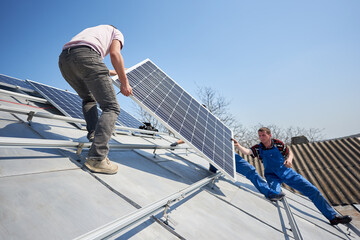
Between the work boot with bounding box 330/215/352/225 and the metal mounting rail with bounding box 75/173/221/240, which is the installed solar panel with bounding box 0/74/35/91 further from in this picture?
the work boot with bounding box 330/215/352/225

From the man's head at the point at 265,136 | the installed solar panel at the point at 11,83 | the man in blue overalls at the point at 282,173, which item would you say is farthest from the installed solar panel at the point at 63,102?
the man in blue overalls at the point at 282,173

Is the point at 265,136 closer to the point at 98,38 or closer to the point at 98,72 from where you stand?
the point at 98,72

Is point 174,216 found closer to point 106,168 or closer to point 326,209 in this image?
point 106,168

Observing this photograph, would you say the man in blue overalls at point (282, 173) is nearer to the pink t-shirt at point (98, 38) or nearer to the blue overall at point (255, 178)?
the blue overall at point (255, 178)

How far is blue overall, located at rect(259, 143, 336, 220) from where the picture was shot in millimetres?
3477

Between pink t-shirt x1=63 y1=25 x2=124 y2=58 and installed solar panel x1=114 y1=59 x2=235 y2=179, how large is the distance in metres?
0.48

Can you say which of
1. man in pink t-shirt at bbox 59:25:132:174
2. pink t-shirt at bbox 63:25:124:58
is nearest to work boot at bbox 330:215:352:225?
man in pink t-shirt at bbox 59:25:132:174

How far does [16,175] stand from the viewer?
143 cm

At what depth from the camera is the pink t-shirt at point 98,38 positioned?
206cm

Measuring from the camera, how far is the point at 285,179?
389cm

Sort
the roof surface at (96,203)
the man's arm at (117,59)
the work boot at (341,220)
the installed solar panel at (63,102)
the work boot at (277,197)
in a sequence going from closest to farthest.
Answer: the roof surface at (96,203) → the man's arm at (117,59) → the work boot at (341,220) → the work boot at (277,197) → the installed solar panel at (63,102)

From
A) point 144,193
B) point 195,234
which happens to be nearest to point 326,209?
point 195,234

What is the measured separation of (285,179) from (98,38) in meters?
4.66

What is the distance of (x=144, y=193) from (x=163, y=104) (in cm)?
169
